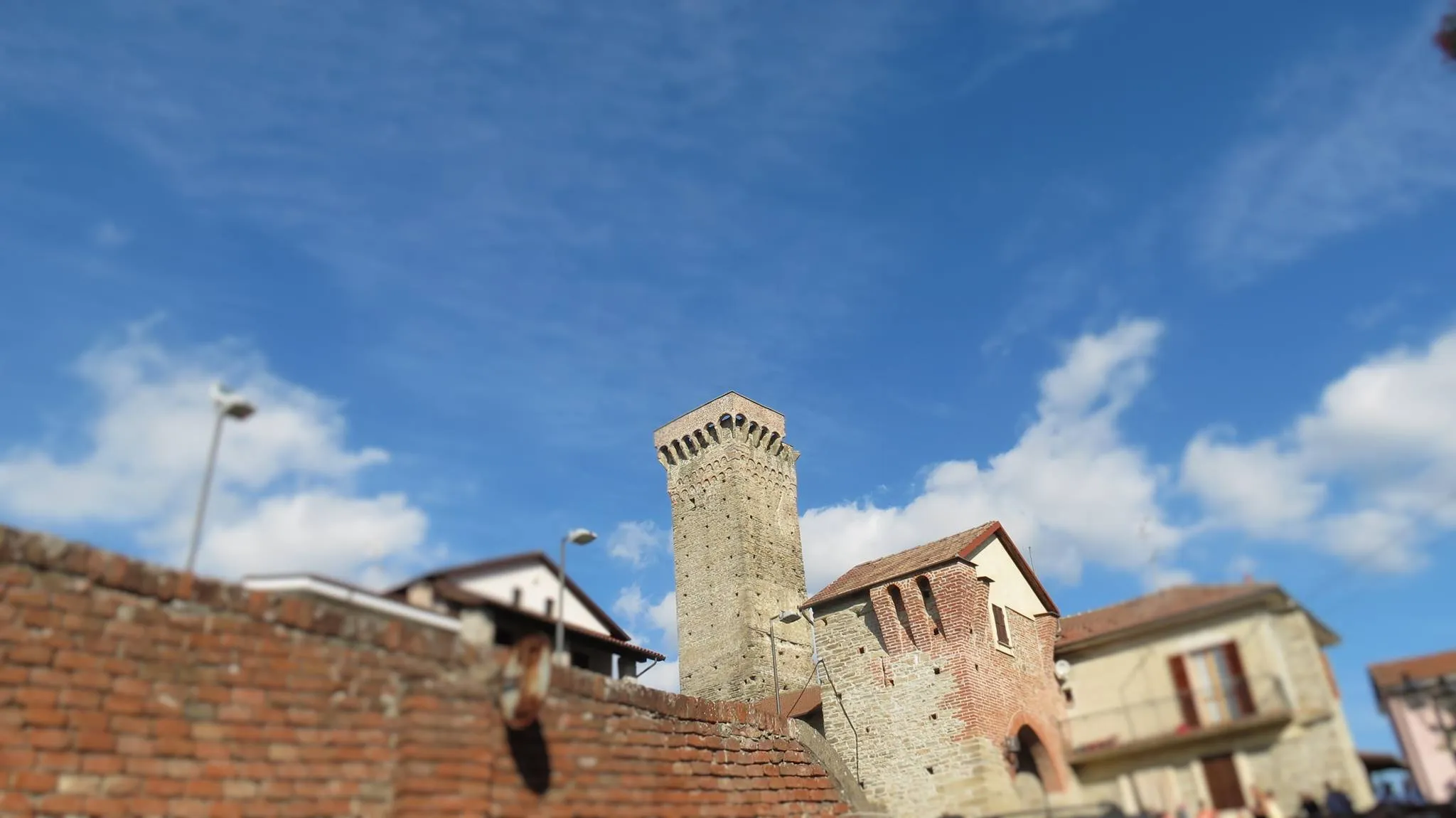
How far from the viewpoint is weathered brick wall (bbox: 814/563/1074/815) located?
1697 centimetres

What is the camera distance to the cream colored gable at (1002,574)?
17.0 metres

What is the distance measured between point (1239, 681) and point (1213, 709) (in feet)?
1.00

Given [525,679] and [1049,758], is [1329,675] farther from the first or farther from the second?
[525,679]

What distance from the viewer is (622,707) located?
39.9 feet

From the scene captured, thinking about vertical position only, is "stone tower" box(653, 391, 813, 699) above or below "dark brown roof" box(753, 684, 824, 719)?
above

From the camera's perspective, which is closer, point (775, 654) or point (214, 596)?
point (214, 596)

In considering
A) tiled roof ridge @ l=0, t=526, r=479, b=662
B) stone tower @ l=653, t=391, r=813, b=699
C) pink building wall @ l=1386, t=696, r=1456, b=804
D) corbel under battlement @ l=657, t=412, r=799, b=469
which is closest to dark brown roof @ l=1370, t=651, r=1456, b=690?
pink building wall @ l=1386, t=696, r=1456, b=804

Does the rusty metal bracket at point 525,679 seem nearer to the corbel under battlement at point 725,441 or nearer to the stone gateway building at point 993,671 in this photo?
the stone gateway building at point 993,671

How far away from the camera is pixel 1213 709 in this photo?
24.4 ft

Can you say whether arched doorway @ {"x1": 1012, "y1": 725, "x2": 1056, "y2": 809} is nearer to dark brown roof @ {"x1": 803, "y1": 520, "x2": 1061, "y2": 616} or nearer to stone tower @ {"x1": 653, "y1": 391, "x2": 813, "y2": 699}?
dark brown roof @ {"x1": 803, "y1": 520, "x2": 1061, "y2": 616}

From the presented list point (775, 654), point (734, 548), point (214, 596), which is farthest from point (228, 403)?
point (734, 548)

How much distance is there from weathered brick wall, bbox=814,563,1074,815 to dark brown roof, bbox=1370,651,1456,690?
22.7 ft

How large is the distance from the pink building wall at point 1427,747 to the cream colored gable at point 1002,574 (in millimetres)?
9116

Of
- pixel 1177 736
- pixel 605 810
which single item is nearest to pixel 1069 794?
pixel 1177 736
